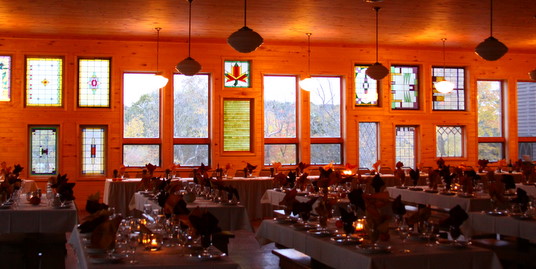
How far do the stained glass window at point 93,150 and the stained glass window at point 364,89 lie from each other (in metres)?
5.96

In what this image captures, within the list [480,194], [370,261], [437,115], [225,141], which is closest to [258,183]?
[225,141]

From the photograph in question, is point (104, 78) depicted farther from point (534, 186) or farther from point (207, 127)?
point (534, 186)

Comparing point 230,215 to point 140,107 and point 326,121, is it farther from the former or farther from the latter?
point 326,121

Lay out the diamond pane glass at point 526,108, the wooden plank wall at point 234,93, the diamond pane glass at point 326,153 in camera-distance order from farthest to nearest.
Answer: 1. the diamond pane glass at point 526,108
2. the diamond pane glass at point 326,153
3. the wooden plank wall at point 234,93

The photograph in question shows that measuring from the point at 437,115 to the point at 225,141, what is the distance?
17.3 ft

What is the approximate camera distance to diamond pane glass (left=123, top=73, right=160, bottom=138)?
13711mm

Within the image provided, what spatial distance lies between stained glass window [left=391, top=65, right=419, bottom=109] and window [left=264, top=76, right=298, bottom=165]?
2.47 meters

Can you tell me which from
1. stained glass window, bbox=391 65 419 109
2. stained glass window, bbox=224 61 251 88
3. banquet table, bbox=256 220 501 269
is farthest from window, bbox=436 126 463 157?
banquet table, bbox=256 220 501 269

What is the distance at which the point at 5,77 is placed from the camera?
1311cm

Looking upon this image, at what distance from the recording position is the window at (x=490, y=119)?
15.8 meters

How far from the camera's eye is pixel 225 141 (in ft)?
45.9

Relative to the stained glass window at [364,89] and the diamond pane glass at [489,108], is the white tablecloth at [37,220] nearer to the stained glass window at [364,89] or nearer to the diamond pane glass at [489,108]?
the stained glass window at [364,89]

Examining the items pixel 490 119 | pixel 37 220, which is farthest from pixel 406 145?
pixel 37 220

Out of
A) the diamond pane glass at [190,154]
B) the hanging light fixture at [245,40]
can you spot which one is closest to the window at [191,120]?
the diamond pane glass at [190,154]
